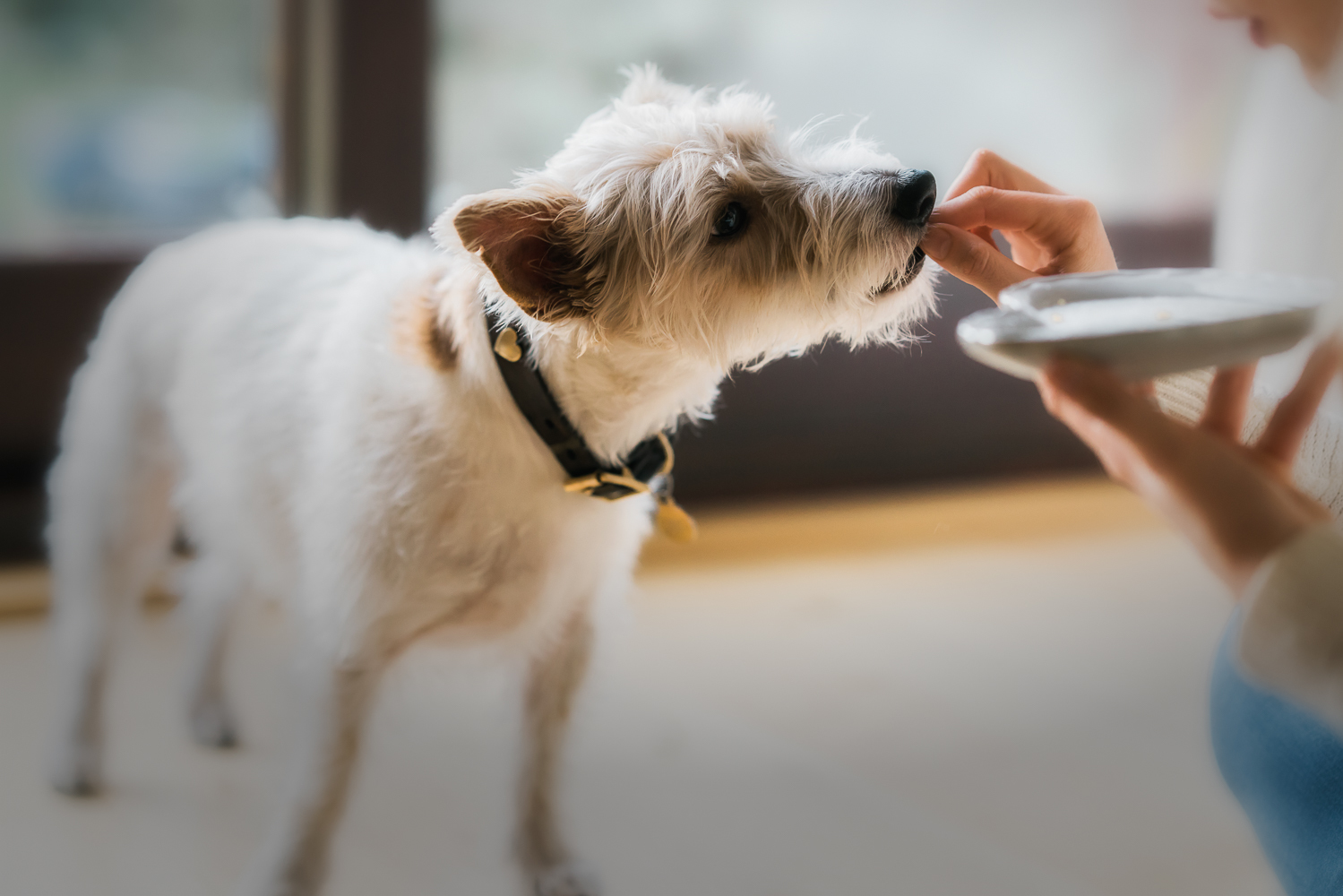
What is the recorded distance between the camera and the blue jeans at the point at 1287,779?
34.1 inches

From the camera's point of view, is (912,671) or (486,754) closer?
(486,754)

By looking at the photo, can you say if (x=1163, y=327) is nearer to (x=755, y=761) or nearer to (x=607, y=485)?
(x=607, y=485)

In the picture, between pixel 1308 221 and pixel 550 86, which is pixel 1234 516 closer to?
pixel 1308 221

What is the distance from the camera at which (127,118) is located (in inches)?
84.0

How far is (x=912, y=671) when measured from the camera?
6.24 feet

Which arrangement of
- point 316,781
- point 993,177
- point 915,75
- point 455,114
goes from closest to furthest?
point 993,177 < point 316,781 < point 455,114 < point 915,75

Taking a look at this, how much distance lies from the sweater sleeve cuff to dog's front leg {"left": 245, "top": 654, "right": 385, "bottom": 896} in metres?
0.81

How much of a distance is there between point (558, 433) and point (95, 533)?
2.63ft

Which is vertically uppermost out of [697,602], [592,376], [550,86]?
[550,86]

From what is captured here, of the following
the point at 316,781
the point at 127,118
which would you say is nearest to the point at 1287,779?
the point at 316,781

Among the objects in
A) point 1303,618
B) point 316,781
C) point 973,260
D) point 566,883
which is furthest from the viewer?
point 566,883

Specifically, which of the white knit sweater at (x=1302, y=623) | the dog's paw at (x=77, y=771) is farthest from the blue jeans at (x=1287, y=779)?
the dog's paw at (x=77, y=771)

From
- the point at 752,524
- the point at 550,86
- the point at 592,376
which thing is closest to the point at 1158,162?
the point at 752,524

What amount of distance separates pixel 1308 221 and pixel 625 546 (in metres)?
0.72
